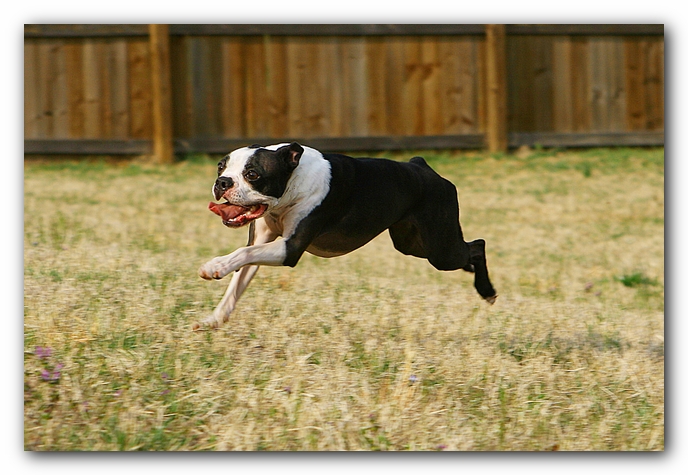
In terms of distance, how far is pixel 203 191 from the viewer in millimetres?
8391

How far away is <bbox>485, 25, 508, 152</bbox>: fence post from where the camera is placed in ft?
29.2

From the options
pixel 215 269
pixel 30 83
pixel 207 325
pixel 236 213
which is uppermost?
pixel 30 83

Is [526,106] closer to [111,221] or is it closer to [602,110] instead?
[602,110]

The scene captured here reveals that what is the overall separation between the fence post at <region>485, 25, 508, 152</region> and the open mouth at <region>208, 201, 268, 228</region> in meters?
5.91

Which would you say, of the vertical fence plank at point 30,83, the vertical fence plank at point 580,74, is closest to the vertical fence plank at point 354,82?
the vertical fence plank at point 580,74

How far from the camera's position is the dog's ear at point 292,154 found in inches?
138

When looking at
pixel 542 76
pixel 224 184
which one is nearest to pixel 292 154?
pixel 224 184

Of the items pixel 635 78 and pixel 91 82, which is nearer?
pixel 91 82

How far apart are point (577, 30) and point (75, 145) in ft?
15.5

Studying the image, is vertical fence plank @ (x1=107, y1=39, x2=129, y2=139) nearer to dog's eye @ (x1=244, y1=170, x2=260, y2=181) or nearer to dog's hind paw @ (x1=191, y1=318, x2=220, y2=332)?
dog's hind paw @ (x1=191, y1=318, x2=220, y2=332)

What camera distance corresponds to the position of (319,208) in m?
3.58

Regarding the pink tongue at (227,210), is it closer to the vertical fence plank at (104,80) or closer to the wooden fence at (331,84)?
the wooden fence at (331,84)

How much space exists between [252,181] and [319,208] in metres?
0.29

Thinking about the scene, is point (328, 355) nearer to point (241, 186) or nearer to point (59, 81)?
point (241, 186)
